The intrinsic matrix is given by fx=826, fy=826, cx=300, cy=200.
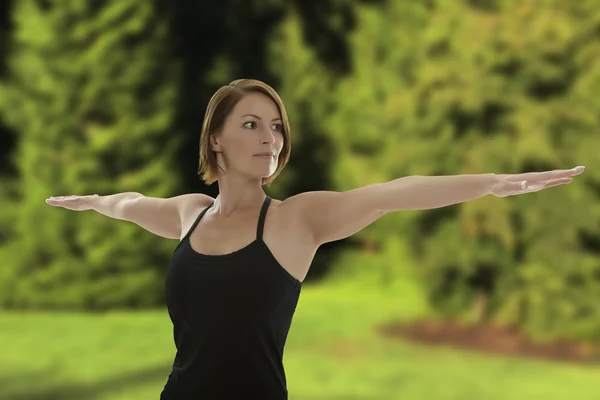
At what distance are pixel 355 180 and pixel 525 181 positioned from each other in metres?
9.93

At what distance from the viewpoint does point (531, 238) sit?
879 cm

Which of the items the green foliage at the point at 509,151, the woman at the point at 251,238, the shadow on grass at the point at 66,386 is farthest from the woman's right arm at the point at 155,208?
the green foliage at the point at 509,151

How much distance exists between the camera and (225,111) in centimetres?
239

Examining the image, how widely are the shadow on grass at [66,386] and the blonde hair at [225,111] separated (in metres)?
4.97

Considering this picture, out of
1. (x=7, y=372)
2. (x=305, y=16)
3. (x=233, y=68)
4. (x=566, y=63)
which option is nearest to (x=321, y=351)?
(x=7, y=372)

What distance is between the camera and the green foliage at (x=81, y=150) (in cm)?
1078

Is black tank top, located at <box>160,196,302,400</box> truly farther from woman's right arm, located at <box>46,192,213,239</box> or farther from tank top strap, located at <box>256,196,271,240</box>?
woman's right arm, located at <box>46,192,213,239</box>

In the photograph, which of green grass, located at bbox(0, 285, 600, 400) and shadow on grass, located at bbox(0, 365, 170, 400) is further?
green grass, located at bbox(0, 285, 600, 400)

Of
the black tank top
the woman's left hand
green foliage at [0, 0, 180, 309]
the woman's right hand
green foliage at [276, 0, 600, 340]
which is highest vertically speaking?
green foliage at [0, 0, 180, 309]

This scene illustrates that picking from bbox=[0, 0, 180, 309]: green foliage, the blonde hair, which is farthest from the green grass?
the blonde hair

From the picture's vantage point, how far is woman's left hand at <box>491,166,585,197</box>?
2160 millimetres

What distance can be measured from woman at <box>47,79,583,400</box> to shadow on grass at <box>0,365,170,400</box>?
4969mm

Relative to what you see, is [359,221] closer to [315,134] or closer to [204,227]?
[204,227]

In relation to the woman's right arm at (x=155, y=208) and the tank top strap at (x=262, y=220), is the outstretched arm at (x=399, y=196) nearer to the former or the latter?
the tank top strap at (x=262, y=220)
